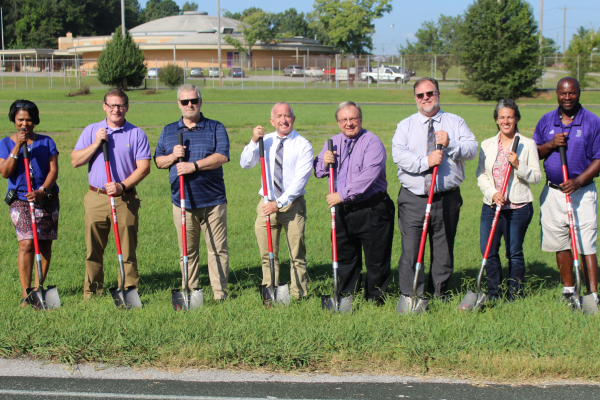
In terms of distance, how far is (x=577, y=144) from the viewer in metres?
5.66

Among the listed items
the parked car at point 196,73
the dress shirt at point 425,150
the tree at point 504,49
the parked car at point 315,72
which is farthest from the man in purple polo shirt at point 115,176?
the parked car at point 196,73

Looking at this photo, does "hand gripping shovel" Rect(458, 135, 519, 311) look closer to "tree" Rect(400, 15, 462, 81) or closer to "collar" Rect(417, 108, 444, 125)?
"collar" Rect(417, 108, 444, 125)

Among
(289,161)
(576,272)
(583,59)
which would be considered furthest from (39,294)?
(583,59)

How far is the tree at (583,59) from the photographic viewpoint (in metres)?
44.3

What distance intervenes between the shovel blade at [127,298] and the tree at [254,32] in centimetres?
7581

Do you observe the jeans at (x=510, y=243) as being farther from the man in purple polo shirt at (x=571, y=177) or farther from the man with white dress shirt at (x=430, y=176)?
the man with white dress shirt at (x=430, y=176)

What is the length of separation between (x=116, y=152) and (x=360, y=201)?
2.49 metres

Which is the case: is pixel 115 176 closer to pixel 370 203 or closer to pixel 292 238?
pixel 292 238

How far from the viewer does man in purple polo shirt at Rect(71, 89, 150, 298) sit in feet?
19.1

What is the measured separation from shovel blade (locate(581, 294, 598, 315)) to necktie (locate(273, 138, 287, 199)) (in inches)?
121

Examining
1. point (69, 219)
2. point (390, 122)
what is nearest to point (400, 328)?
point (69, 219)

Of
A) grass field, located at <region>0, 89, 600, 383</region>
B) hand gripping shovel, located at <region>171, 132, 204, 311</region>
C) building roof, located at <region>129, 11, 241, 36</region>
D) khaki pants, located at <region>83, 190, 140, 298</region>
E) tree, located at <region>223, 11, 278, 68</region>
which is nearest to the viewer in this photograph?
grass field, located at <region>0, 89, 600, 383</region>

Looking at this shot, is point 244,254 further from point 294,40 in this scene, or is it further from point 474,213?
point 294,40

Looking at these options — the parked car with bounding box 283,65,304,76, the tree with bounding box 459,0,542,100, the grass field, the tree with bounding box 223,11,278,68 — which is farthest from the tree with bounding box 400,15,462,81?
the grass field
